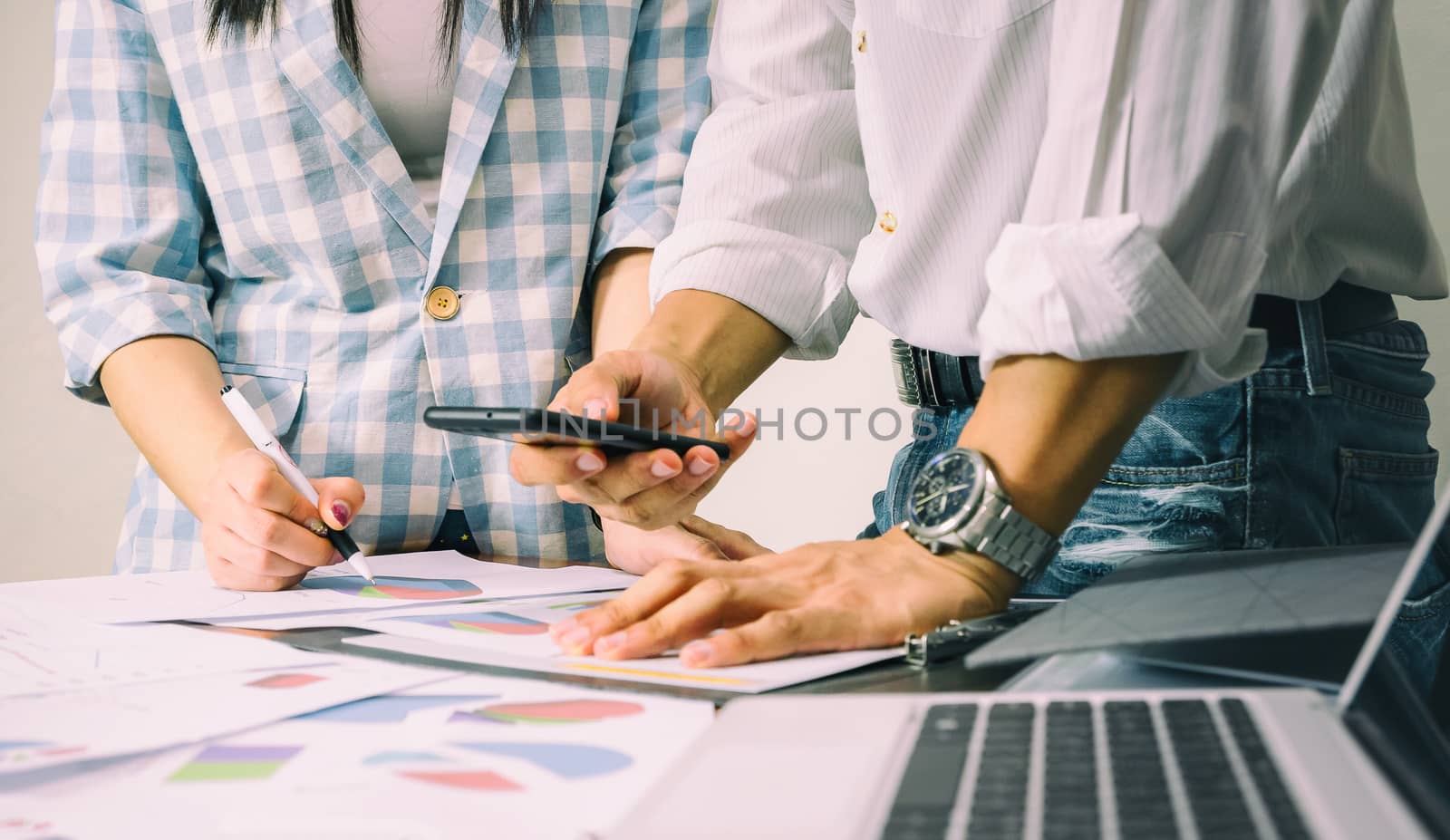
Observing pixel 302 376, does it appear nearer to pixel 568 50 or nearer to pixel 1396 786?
pixel 568 50

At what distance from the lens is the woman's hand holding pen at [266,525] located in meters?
0.78

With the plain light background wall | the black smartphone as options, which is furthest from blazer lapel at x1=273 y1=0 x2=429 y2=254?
the plain light background wall

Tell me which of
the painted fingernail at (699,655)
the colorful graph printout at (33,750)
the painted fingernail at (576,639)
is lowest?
the colorful graph printout at (33,750)

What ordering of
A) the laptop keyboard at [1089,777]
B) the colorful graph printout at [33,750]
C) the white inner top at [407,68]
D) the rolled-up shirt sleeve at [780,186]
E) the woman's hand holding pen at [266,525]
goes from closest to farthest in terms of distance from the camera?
the laptop keyboard at [1089,777] → the colorful graph printout at [33,750] → the woman's hand holding pen at [266,525] → the rolled-up shirt sleeve at [780,186] → the white inner top at [407,68]

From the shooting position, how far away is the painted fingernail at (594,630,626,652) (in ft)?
1.73

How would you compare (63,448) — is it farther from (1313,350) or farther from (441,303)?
(1313,350)

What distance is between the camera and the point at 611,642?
20.9 inches

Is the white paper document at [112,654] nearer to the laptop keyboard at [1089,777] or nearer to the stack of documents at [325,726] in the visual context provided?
the stack of documents at [325,726]

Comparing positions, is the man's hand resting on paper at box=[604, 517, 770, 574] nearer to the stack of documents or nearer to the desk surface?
the stack of documents

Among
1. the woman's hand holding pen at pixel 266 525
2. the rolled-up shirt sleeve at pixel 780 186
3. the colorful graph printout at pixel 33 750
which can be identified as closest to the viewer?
the colorful graph printout at pixel 33 750

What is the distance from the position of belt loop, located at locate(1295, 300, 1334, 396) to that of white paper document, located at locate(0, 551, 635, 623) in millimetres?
485

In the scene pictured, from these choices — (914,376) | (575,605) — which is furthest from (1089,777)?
→ (914,376)

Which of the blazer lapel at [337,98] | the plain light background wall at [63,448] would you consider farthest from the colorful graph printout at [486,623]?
the plain light background wall at [63,448]

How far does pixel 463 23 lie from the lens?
100 centimetres
